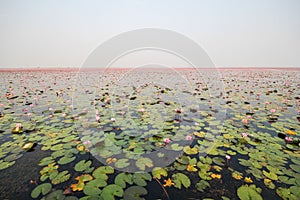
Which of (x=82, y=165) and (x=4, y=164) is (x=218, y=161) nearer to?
(x=82, y=165)

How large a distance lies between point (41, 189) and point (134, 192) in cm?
132

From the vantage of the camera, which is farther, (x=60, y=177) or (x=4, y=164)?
(x=4, y=164)

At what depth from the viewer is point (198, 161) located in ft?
8.85

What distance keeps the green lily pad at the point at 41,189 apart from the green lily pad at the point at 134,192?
1103 mm

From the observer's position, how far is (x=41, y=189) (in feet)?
6.73

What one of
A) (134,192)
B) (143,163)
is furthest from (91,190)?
(143,163)

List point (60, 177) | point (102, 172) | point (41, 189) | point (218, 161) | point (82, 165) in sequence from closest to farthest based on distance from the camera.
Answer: point (41, 189), point (60, 177), point (102, 172), point (82, 165), point (218, 161)

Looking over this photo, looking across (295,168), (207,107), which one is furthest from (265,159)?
(207,107)

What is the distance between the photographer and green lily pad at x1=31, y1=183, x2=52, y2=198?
1.98 meters

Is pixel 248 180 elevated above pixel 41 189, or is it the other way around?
pixel 248 180

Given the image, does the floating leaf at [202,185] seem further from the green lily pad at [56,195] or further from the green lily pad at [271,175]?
the green lily pad at [56,195]

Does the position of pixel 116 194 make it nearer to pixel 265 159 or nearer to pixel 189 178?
pixel 189 178

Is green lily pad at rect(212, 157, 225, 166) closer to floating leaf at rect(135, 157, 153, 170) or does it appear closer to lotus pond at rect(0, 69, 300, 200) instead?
lotus pond at rect(0, 69, 300, 200)

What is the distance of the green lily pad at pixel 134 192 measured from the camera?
77.4 inches
